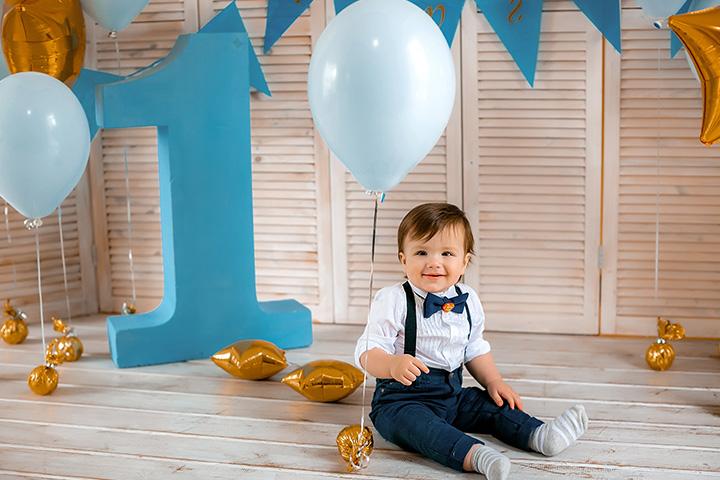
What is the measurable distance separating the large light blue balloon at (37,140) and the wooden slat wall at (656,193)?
1490 millimetres

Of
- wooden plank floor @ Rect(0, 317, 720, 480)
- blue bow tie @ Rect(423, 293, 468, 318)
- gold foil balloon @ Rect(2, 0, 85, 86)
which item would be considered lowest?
wooden plank floor @ Rect(0, 317, 720, 480)

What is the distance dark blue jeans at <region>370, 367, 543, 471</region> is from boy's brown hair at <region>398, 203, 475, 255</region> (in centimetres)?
30

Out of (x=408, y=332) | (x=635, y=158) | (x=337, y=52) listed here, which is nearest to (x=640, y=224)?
(x=635, y=158)

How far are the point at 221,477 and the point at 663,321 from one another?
4.37 feet

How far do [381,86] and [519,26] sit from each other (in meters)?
1.06

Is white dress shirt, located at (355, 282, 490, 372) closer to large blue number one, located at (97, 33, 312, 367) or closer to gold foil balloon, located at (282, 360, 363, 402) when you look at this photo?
gold foil balloon, located at (282, 360, 363, 402)

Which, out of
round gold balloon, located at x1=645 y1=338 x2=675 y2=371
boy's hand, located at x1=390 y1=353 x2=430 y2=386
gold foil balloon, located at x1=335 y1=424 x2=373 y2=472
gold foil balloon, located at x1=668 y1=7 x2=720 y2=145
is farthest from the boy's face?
round gold balloon, located at x1=645 y1=338 x2=675 y2=371

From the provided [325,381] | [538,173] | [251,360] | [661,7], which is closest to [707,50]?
[661,7]

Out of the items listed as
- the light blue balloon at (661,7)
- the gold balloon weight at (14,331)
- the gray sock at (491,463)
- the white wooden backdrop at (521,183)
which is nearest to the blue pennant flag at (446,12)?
the white wooden backdrop at (521,183)

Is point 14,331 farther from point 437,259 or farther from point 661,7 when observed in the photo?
point 661,7

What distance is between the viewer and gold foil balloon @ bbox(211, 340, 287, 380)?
249 cm

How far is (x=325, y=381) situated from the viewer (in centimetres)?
232

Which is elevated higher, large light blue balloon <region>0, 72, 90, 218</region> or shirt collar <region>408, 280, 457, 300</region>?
large light blue balloon <region>0, 72, 90, 218</region>

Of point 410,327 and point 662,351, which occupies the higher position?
point 410,327
